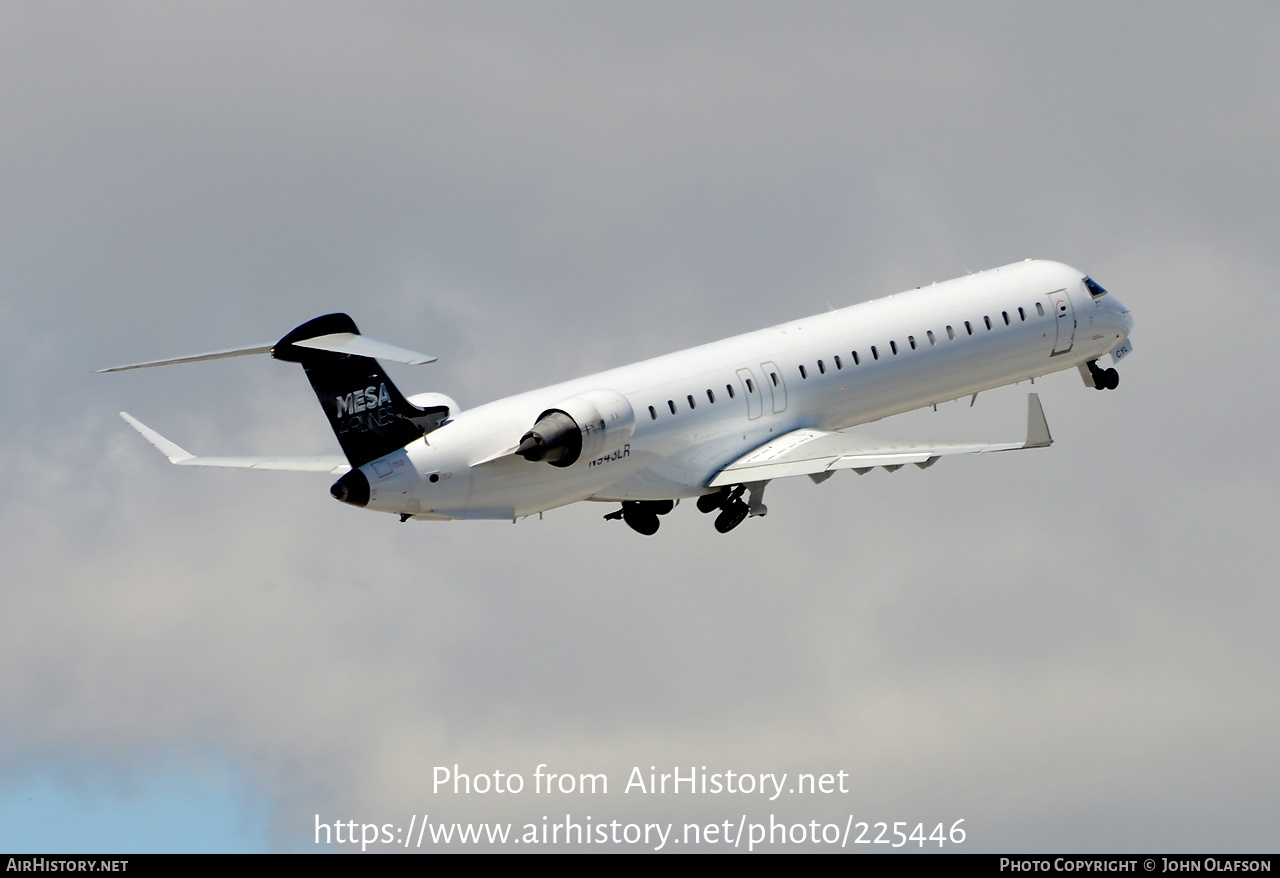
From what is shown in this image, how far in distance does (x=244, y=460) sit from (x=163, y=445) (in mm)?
1904

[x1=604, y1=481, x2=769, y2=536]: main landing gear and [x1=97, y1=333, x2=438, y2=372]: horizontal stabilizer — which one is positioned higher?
[x1=97, y1=333, x2=438, y2=372]: horizontal stabilizer

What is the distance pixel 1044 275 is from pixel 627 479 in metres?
12.6

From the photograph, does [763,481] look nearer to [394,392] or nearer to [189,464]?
[394,392]

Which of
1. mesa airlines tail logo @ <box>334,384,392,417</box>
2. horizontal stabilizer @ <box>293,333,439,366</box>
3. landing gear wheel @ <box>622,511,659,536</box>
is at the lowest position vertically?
landing gear wheel @ <box>622,511,659,536</box>

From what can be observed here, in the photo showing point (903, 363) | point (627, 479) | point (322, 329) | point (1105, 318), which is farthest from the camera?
point (1105, 318)

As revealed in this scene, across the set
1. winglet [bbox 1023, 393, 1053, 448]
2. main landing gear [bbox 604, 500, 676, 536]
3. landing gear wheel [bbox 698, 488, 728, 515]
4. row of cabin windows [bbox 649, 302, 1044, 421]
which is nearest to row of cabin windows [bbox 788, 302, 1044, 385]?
row of cabin windows [bbox 649, 302, 1044, 421]

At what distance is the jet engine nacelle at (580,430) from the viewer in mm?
45750

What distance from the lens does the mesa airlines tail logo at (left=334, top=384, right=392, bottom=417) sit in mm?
45312

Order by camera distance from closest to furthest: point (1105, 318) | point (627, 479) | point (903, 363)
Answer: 1. point (627, 479)
2. point (903, 363)
3. point (1105, 318)

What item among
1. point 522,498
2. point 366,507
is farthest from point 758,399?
point 366,507

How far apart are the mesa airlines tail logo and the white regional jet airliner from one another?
1.1 inches

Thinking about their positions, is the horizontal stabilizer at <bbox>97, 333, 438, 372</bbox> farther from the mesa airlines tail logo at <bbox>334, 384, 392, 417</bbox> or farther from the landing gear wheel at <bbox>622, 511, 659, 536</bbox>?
the landing gear wheel at <bbox>622, 511, 659, 536</bbox>

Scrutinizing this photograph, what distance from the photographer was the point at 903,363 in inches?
2041

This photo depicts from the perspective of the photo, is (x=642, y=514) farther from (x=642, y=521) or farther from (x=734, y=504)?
(x=734, y=504)
